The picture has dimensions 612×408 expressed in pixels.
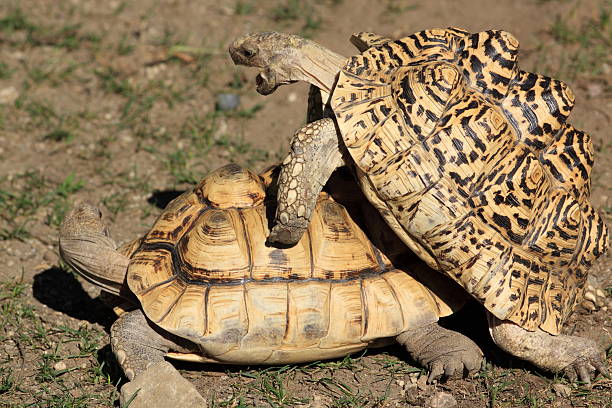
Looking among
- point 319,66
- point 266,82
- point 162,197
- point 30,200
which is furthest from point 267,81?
point 30,200

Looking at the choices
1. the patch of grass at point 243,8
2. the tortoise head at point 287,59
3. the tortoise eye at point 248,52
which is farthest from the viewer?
the patch of grass at point 243,8

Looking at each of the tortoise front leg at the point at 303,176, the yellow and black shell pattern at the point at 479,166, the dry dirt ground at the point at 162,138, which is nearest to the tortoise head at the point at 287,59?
the yellow and black shell pattern at the point at 479,166

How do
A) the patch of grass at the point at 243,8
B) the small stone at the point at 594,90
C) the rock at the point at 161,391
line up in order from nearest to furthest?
the rock at the point at 161,391 → the small stone at the point at 594,90 → the patch of grass at the point at 243,8

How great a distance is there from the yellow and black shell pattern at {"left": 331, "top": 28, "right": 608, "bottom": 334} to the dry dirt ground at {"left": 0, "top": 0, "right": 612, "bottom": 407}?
0.69 meters

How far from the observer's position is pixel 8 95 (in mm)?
7184

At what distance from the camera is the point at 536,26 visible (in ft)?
25.6

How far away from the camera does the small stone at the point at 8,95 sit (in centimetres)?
715

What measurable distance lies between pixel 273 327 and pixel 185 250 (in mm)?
677

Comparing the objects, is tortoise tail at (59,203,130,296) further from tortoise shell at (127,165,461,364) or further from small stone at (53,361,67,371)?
small stone at (53,361,67,371)

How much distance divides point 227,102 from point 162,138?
26.8 inches

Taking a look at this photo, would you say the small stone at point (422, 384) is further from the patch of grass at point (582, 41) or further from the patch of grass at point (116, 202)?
the patch of grass at point (582, 41)

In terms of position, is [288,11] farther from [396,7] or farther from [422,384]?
[422,384]

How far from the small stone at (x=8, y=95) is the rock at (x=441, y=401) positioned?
4.81 metres

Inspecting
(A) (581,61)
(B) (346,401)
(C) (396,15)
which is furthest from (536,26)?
(B) (346,401)
